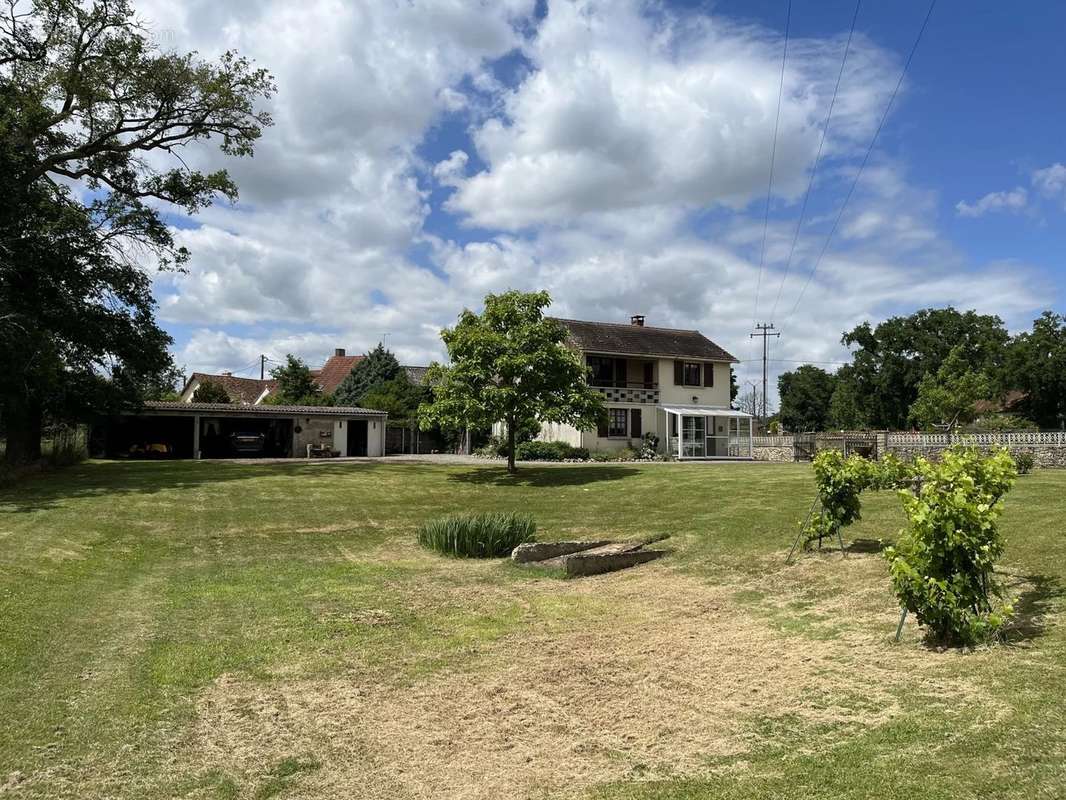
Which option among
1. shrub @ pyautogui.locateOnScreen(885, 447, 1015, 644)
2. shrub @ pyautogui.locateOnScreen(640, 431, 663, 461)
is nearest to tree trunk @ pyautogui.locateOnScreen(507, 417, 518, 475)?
shrub @ pyautogui.locateOnScreen(640, 431, 663, 461)

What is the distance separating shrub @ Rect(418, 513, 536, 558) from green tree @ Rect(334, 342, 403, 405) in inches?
1515

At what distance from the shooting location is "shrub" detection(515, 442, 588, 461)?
36688 mm

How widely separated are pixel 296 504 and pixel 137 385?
1367cm

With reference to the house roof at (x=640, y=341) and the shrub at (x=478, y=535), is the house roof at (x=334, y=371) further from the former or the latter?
the shrub at (x=478, y=535)

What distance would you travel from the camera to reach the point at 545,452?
121 ft

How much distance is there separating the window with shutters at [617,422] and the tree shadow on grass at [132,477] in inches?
544

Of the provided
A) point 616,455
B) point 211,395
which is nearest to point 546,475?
point 616,455

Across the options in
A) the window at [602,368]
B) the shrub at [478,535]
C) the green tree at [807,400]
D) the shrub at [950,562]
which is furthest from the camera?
the green tree at [807,400]

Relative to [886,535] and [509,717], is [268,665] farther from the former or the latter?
[886,535]

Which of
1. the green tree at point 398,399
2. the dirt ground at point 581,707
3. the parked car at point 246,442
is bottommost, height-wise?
the dirt ground at point 581,707

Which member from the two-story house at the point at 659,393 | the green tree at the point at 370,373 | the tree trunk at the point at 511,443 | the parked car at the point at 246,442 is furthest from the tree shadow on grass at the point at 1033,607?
the green tree at the point at 370,373

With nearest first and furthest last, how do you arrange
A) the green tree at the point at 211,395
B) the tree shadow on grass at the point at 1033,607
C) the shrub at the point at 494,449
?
the tree shadow on grass at the point at 1033,607, the shrub at the point at 494,449, the green tree at the point at 211,395

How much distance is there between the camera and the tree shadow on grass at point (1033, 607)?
682 cm

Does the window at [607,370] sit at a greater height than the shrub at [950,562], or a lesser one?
greater
